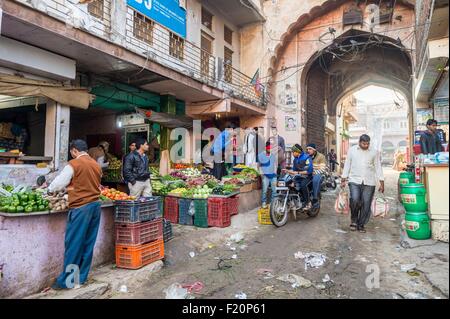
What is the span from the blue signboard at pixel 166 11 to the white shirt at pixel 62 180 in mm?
6951

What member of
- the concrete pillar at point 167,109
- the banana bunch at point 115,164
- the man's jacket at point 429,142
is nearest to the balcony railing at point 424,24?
the man's jacket at point 429,142

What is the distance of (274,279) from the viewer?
13.4 ft

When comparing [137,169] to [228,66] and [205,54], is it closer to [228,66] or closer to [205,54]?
[205,54]

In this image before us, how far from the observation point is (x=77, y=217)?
3.82m

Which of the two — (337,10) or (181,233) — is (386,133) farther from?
(181,233)

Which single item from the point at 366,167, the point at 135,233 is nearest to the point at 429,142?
the point at 366,167

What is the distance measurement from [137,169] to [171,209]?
1360 millimetres

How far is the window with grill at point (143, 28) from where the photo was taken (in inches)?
367

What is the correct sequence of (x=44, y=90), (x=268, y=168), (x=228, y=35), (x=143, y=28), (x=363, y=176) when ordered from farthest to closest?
(x=228, y=35) → (x=143, y=28) → (x=268, y=168) → (x=44, y=90) → (x=363, y=176)

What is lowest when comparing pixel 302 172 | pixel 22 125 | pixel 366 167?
pixel 302 172

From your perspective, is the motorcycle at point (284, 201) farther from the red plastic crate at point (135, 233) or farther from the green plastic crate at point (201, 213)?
the red plastic crate at point (135, 233)

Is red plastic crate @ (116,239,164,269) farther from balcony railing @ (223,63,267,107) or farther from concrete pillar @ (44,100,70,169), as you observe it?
balcony railing @ (223,63,267,107)

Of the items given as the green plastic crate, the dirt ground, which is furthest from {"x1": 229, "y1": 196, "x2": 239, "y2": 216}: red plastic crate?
the green plastic crate
